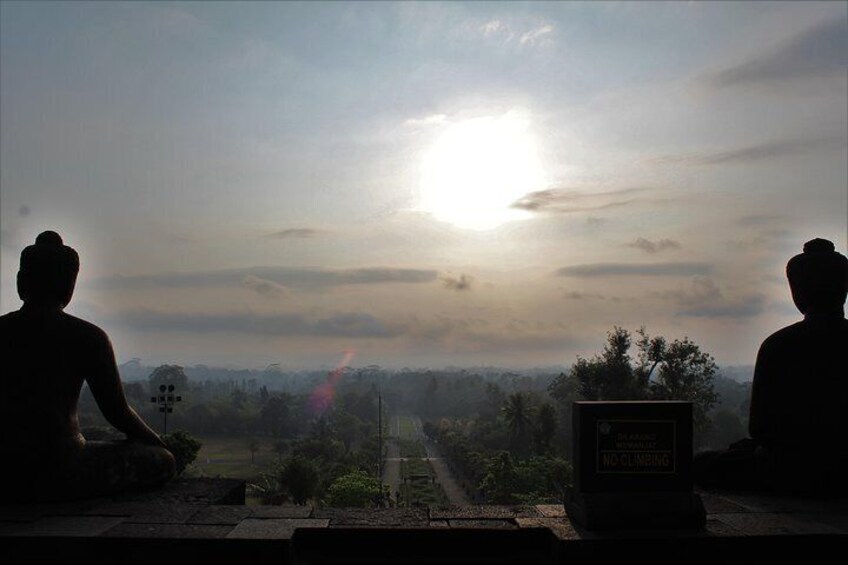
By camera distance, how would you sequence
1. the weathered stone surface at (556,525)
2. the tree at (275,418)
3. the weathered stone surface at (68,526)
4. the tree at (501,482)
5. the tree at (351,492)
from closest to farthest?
1. the weathered stone surface at (68,526)
2. the weathered stone surface at (556,525)
3. the tree at (351,492)
4. the tree at (501,482)
5. the tree at (275,418)

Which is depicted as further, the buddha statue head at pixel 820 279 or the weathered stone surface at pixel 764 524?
the buddha statue head at pixel 820 279

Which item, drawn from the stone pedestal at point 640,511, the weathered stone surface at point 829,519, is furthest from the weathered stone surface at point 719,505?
the stone pedestal at point 640,511

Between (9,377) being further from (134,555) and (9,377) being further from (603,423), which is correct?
(603,423)

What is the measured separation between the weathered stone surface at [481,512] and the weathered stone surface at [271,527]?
1.13 m

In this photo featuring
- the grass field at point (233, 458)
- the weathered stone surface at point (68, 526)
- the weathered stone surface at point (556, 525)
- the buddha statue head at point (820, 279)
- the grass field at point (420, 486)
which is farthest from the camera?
the grass field at point (233, 458)

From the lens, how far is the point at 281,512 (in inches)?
263

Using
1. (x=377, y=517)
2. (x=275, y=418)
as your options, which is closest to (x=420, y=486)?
(x=275, y=418)

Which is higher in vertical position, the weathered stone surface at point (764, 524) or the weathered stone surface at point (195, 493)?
the weathered stone surface at point (764, 524)

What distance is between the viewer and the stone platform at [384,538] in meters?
5.64

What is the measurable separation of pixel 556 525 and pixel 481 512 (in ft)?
2.75

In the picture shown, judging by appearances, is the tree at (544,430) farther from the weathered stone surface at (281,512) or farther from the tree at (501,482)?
the weathered stone surface at (281,512)

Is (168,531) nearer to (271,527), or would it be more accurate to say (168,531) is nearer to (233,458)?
(271,527)

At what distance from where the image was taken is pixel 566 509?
6.64m

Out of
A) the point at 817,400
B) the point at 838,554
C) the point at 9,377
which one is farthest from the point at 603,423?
the point at 9,377
